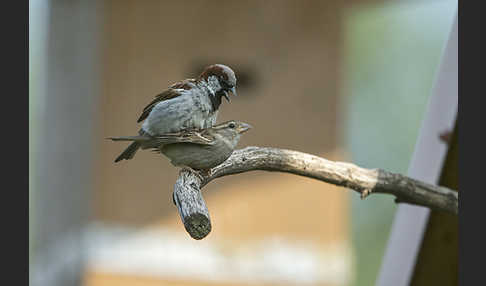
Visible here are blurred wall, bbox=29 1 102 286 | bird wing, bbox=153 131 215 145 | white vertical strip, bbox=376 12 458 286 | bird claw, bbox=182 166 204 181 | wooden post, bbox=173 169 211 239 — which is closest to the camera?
wooden post, bbox=173 169 211 239

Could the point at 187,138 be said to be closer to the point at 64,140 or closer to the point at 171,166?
the point at 171,166

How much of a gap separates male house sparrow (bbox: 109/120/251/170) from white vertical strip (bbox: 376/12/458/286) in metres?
0.92

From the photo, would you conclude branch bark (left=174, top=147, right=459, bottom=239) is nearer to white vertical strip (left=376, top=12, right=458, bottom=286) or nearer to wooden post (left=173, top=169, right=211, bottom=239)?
wooden post (left=173, top=169, right=211, bottom=239)

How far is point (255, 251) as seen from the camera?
4.11m

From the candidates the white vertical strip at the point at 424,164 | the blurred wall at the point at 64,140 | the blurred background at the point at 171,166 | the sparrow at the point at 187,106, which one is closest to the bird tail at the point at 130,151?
the sparrow at the point at 187,106

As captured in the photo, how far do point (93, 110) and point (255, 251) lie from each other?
1614mm

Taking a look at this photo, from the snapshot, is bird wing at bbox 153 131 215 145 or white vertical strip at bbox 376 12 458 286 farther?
white vertical strip at bbox 376 12 458 286

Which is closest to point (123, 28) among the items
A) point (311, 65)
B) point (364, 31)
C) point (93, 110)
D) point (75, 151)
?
point (93, 110)

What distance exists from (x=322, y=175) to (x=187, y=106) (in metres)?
0.50

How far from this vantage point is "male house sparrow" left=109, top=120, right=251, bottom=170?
55.8 inches

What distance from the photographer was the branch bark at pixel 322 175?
150 centimetres

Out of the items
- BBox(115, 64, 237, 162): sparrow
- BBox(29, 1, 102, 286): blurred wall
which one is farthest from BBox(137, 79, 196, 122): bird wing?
BBox(29, 1, 102, 286): blurred wall

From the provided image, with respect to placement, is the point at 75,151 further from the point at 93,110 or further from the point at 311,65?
the point at 311,65

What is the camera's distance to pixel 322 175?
1680mm
